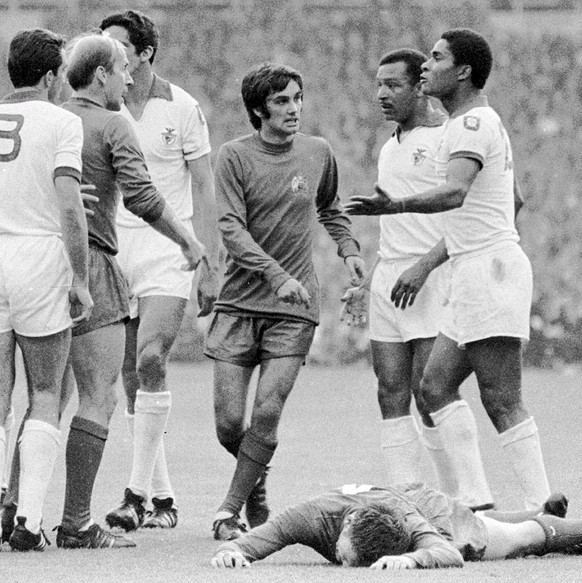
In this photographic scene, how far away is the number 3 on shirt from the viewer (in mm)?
6828

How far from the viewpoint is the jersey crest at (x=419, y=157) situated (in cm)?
818

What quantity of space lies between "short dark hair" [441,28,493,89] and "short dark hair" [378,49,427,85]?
0.61 metres

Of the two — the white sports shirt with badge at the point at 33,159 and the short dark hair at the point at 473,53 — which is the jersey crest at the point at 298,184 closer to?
the short dark hair at the point at 473,53

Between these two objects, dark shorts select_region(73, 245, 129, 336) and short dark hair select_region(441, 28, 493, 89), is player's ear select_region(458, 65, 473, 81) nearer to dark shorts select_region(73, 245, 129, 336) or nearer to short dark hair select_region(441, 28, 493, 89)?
short dark hair select_region(441, 28, 493, 89)

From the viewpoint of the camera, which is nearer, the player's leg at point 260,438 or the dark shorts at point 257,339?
the player's leg at point 260,438

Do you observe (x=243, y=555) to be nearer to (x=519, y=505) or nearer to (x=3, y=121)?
(x=3, y=121)

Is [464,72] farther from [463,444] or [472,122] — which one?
[463,444]

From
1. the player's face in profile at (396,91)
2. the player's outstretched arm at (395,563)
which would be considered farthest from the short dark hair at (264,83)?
the player's outstretched arm at (395,563)

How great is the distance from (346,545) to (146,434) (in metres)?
2.51

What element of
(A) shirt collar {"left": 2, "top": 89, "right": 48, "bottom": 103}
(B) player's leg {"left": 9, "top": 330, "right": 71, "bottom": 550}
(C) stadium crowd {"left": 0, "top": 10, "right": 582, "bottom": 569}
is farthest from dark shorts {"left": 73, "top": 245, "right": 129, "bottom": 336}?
(A) shirt collar {"left": 2, "top": 89, "right": 48, "bottom": 103}

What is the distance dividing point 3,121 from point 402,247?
2296 mm

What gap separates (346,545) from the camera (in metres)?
5.87

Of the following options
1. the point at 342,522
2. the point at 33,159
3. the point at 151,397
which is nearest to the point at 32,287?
the point at 33,159

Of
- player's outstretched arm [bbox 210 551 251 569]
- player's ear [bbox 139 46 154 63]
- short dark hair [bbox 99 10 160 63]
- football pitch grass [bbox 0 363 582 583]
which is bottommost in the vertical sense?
football pitch grass [bbox 0 363 582 583]
